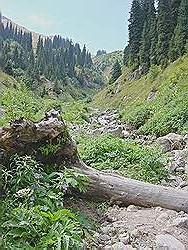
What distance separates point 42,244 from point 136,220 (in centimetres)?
203

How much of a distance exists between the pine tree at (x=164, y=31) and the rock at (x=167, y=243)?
44911 millimetres

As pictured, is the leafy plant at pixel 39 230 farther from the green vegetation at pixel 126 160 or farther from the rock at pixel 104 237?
the green vegetation at pixel 126 160

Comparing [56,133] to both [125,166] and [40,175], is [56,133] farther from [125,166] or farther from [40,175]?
[125,166]

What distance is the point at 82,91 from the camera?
5733 inches

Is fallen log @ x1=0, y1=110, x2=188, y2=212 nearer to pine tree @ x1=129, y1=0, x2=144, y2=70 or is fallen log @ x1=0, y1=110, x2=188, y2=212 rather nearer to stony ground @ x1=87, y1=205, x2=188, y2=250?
stony ground @ x1=87, y1=205, x2=188, y2=250

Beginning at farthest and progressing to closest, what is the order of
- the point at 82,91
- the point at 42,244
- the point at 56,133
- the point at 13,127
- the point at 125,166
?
the point at 82,91 < the point at 125,166 < the point at 56,133 < the point at 13,127 < the point at 42,244

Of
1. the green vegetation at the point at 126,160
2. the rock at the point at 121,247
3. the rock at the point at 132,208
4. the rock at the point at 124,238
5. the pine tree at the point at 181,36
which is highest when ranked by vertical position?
the pine tree at the point at 181,36

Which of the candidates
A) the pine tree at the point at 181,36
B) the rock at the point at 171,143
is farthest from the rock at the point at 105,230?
the pine tree at the point at 181,36

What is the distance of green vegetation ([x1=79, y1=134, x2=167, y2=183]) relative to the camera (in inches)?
325

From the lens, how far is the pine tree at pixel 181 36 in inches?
1731

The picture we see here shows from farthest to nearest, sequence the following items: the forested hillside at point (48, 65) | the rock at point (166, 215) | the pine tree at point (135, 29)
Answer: the forested hillside at point (48, 65) < the pine tree at point (135, 29) < the rock at point (166, 215)

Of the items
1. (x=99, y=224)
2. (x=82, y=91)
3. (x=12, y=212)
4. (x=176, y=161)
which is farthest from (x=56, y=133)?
(x=82, y=91)

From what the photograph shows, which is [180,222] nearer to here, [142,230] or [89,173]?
[142,230]

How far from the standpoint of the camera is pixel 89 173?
6410 mm
